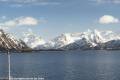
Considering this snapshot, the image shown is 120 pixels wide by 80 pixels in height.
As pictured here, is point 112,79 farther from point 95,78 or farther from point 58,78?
point 58,78

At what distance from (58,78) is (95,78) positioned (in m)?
12.1

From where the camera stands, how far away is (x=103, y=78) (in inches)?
5837

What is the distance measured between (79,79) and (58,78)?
7.51 metres

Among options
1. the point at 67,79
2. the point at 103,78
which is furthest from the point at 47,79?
the point at 103,78

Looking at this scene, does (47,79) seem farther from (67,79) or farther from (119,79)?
(119,79)

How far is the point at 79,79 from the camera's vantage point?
5763 inches

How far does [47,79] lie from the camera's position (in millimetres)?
141875

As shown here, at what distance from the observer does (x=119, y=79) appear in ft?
462

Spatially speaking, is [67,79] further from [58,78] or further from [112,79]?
[112,79]

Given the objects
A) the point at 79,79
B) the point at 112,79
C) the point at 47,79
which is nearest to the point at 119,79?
the point at 112,79

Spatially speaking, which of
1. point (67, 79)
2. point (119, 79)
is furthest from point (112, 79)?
point (67, 79)

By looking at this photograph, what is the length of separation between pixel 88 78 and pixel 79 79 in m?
3.95

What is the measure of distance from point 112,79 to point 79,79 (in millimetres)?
10616

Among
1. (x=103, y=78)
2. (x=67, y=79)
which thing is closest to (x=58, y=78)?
(x=67, y=79)
